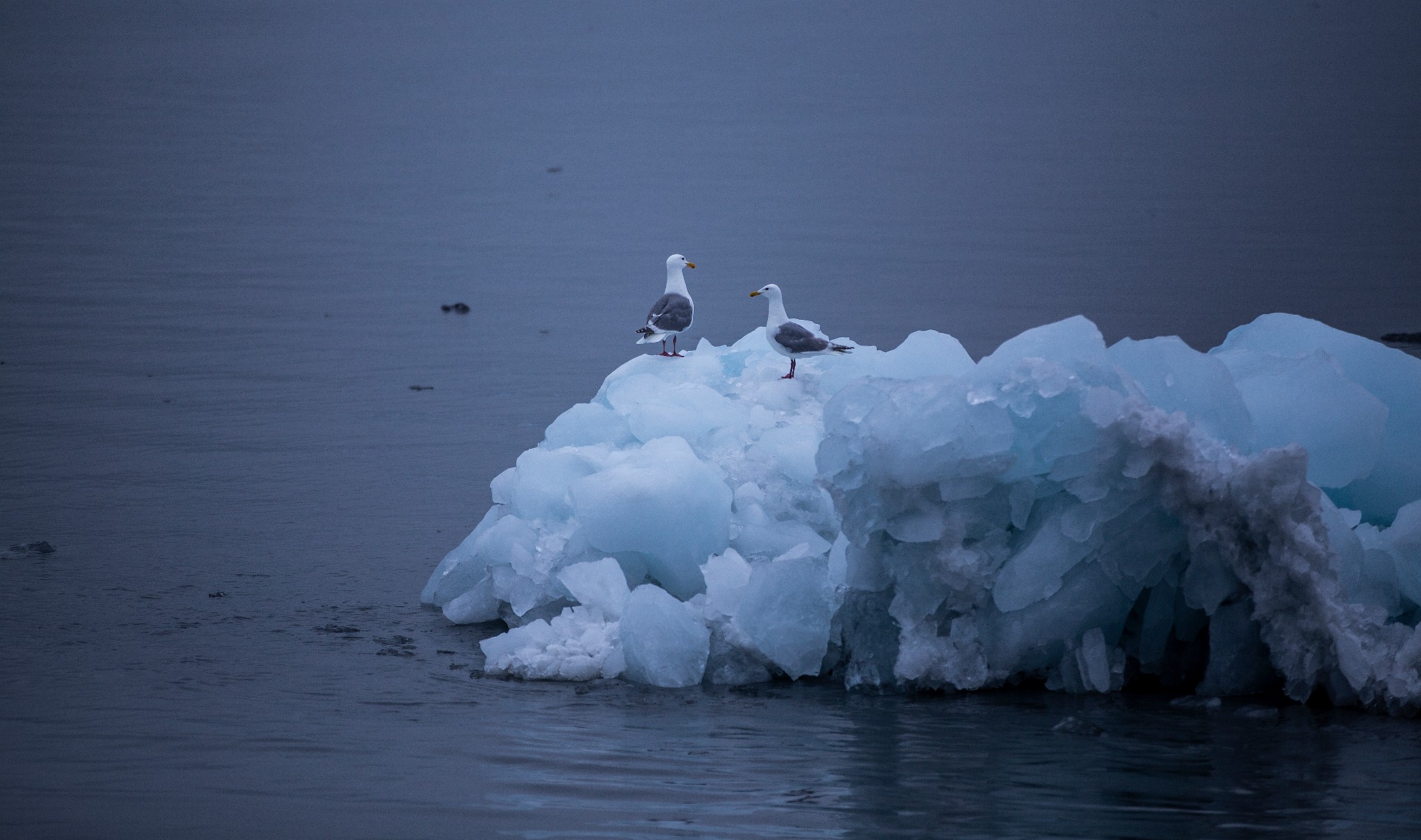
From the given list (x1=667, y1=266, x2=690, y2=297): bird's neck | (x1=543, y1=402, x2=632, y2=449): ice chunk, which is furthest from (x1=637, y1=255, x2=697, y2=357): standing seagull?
(x1=543, y1=402, x2=632, y2=449): ice chunk

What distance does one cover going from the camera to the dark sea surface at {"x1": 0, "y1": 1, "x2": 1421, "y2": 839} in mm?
5926

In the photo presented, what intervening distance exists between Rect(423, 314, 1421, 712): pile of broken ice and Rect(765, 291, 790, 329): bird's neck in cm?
121

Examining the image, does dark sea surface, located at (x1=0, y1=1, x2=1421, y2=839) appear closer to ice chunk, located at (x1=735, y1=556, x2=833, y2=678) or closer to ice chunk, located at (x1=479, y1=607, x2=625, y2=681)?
ice chunk, located at (x1=479, y1=607, x2=625, y2=681)

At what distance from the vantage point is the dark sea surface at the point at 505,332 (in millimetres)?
5926

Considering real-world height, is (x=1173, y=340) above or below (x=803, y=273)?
below

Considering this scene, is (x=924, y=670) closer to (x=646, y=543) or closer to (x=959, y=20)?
(x=646, y=543)

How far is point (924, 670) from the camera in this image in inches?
277

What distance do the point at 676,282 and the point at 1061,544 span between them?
166 inches

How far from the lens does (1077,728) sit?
6.47 m

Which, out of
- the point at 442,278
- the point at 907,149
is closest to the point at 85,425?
the point at 442,278

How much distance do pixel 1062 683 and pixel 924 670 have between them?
2.03ft

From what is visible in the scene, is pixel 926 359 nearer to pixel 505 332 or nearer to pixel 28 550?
pixel 28 550


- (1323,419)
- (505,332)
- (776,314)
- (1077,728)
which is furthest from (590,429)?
(505,332)

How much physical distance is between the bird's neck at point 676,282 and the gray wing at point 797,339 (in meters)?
1.65
